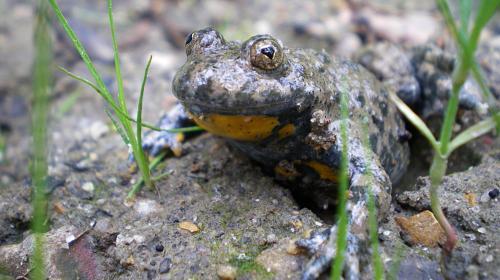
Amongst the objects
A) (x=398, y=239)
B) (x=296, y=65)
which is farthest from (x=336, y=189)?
(x=296, y=65)

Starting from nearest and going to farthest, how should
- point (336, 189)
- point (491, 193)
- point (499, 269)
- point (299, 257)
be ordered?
point (499, 269) < point (299, 257) < point (491, 193) < point (336, 189)

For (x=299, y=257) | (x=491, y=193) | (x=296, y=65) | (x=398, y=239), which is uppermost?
(x=296, y=65)

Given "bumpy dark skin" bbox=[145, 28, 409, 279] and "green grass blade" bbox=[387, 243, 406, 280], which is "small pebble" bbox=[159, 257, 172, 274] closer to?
"bumpy dark skin" bbox=[145, 28, 409, 279]

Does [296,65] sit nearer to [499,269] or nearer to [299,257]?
[299,257]

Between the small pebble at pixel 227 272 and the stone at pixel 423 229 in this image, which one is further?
the stone at pixel 423 229

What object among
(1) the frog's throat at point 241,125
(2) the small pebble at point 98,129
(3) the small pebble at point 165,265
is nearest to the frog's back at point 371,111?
(1) the frog's throat at point 241,125

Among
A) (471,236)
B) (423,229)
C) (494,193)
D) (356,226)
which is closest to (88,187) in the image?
(356,226)

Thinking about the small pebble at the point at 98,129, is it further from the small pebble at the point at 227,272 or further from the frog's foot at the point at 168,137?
the small pebble at the point at 227,272
